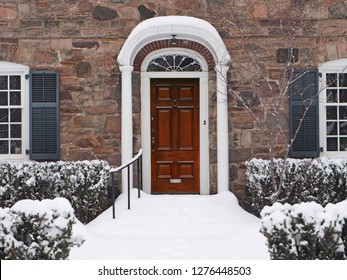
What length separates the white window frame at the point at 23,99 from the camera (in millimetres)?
8883

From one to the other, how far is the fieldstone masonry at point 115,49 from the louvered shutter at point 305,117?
0.64ft

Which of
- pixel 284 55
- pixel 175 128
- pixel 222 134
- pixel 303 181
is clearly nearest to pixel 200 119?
pixel 175 128

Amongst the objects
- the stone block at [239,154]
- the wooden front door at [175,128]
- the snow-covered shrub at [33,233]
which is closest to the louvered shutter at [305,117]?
the stone block at [239,154]

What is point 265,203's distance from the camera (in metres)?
7.97

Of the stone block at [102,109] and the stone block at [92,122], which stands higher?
the stone block at [102,109]

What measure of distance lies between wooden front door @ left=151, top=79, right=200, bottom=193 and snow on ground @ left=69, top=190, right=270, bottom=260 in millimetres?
686

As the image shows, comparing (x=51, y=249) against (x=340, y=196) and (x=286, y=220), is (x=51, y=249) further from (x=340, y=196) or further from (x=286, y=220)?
(x=340, y=196)

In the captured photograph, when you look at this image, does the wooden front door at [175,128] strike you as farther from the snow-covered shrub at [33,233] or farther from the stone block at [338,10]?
the snow-covered shrub at [33,233]

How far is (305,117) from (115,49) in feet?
11.0

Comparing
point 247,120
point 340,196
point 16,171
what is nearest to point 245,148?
point 247,120

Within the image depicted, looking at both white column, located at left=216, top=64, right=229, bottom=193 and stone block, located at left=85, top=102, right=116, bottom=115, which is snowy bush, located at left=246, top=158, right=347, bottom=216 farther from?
stone block, located at left=85, top=102, right=116, bottom=115

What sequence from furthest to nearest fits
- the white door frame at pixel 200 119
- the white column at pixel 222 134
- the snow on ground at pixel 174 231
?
the white door frame at pixel 200 119 → the white column at pixel 222 134 → the snow on ground at pixel 174 231

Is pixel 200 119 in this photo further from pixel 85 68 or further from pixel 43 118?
pixel 43 118

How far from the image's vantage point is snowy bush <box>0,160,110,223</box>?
7.75 meters
